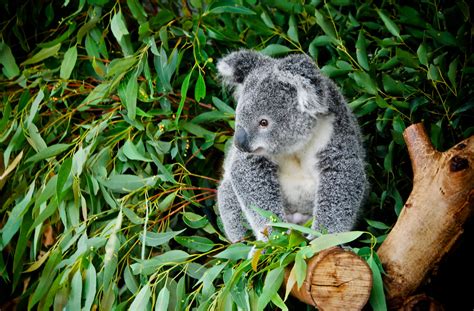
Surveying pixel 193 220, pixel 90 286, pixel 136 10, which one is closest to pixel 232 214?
pixel 193 220

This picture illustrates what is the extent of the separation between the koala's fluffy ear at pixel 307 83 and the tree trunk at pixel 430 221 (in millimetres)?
558

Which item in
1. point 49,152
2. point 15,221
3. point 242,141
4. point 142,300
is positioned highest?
point 49,152

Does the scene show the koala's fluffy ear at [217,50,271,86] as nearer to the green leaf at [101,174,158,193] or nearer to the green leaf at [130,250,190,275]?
the green leaf at [101,174,158,193]

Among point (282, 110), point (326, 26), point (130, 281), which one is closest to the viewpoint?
point (282, 110)

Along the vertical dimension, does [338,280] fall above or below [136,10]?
below

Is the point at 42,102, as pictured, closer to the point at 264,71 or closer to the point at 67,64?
the point at 67,64

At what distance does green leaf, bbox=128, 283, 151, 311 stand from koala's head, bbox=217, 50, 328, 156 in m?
0.79

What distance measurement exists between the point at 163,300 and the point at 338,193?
0.94m

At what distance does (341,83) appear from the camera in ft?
12.9

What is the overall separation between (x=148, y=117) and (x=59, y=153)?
0.54 meters

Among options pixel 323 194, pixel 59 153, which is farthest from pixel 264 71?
pixel 59 153

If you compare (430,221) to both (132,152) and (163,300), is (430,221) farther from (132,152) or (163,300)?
(132,152)

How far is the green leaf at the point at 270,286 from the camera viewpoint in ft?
8.72

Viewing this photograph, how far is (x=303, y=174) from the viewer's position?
3330 millimetres
